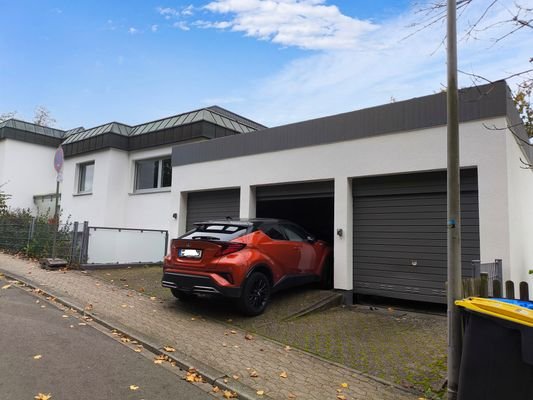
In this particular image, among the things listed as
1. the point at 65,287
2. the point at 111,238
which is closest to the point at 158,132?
the point at 111,238

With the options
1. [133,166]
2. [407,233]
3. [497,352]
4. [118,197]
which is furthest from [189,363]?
[133,166]

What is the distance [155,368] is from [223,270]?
7.39 ft

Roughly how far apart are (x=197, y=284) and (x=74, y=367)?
102 inches

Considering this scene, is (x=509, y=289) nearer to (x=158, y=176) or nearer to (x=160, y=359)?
(x=160, y=359)

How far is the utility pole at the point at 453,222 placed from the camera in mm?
4184

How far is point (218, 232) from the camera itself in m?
7.71

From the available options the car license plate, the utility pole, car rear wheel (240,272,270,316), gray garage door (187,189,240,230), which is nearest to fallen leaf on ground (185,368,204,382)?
car rear wheel (240,272,270,316)

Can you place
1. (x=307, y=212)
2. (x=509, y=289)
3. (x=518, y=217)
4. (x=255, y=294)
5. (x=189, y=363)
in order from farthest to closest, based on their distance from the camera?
(x=307, y=212), (x=518, y=217), (x=255, y=294), (x=509, y=289), (x=189, y=363)

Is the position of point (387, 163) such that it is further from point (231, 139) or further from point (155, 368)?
point (155, 368)

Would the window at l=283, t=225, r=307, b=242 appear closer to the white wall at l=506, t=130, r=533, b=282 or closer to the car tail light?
the car tail light

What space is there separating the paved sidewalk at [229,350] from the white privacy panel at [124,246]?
2.64 m

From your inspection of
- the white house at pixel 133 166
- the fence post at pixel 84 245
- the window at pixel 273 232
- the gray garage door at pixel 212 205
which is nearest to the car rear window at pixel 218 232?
the window at pixel 273 232

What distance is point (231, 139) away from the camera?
1179 cm

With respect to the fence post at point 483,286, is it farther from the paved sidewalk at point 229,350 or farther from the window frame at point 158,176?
the window frame at point 158,176
